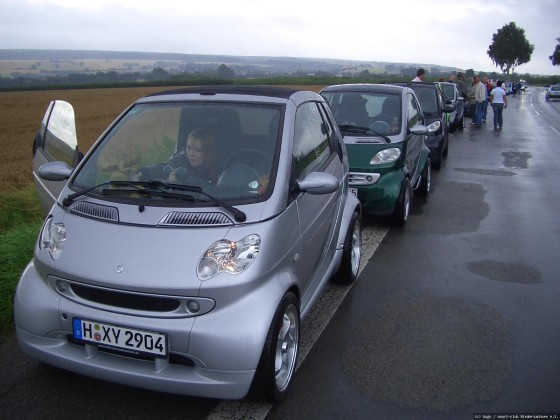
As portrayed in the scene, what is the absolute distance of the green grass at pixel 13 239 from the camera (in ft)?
14.4

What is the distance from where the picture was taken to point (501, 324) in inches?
170

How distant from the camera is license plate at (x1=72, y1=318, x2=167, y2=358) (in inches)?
109

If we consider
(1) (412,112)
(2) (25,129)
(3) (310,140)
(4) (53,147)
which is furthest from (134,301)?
(2) (25,129)

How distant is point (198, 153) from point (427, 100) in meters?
9.44

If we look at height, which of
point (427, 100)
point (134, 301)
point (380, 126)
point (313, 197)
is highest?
point (427, 100)

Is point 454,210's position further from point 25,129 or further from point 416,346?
point 25,129

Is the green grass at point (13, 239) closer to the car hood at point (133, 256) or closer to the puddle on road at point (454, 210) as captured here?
the car hood at point (133, 256)

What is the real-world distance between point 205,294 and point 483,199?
7.13 meters

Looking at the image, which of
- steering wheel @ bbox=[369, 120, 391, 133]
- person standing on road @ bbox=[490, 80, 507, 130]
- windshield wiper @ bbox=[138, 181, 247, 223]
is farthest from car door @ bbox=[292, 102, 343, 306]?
person standing on road @ bbox=[490, 80, 507, 130]

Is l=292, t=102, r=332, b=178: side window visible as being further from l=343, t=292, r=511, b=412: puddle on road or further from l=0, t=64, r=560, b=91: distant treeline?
l=0, t=64, r=560, b=91: distant treeline

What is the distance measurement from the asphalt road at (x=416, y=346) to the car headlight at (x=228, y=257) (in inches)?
33.3

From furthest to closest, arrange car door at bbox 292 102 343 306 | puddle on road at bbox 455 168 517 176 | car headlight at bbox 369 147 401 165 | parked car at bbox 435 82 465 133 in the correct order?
parked car at bbox 435 82 465 133 → puddle on road at bbox 455 168 517 176 → car headlight at bbox 369 147 401 165 → car door at bbox 292 102 343 306

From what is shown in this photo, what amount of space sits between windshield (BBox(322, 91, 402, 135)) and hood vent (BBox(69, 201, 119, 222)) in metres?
4.65

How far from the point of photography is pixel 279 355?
314 centimetres
